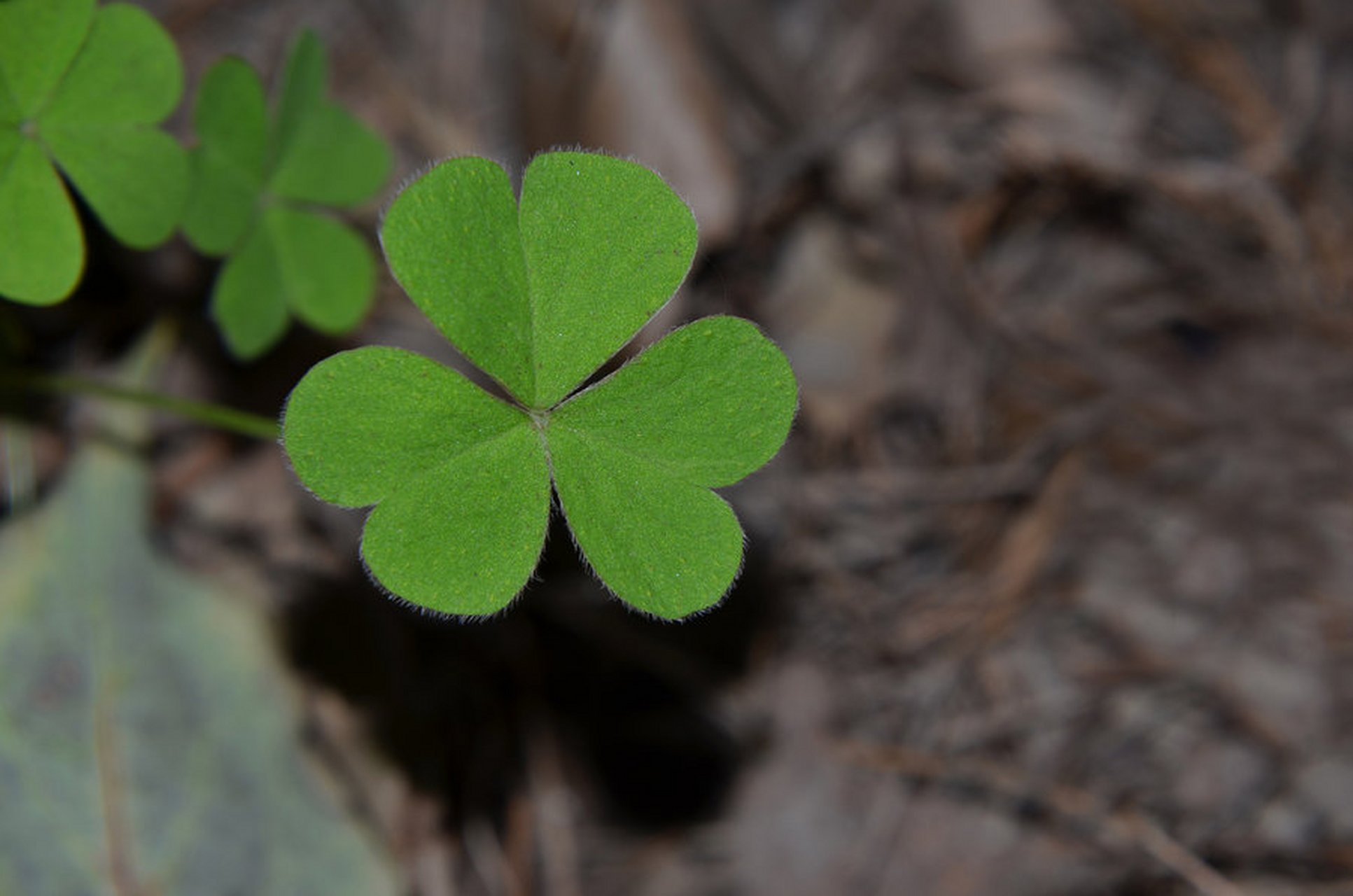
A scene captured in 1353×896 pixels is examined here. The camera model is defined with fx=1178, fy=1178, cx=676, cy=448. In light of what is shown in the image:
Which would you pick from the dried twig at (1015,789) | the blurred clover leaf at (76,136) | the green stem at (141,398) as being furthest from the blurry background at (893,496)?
the blurred clover leaf at (76,136)

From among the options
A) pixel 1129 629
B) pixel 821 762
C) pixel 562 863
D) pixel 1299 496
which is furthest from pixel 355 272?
pixel 1299 496

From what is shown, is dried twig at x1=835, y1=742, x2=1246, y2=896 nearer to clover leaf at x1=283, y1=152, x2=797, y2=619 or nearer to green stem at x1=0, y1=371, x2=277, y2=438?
clover leaf at x1=283, y1=152, x2=797, y2=619

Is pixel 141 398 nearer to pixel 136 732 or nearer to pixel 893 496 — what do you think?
pixel 136 732

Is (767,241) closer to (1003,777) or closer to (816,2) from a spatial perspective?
(816,2)

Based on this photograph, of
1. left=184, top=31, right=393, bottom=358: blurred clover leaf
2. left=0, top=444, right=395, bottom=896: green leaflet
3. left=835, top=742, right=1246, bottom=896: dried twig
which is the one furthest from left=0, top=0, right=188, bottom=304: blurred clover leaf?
left=835, top=742, right=1246, bottom=896: dried twig

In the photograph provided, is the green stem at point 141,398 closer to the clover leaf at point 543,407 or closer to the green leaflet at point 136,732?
the green leaflet at point 136,732

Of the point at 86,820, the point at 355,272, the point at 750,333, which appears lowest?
the point at 86,820
